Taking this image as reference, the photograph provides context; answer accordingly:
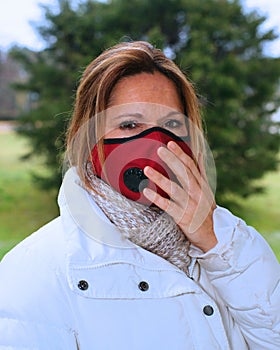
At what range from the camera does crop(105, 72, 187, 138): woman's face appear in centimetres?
101

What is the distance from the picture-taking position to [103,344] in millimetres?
863

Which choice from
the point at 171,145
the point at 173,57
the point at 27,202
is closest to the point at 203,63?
the point at 173,57

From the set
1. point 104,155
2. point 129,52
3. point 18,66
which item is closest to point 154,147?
point 104,155

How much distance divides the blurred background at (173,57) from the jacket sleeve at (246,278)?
2899 millimetres

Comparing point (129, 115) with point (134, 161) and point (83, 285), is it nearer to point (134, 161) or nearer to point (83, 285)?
point (134, 161)

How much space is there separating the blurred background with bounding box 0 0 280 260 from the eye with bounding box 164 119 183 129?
2774mm

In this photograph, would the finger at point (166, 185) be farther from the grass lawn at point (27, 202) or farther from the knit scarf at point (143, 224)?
the grass lawn at point (27, 202)

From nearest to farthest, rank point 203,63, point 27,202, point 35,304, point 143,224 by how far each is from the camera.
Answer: point 35,304 → point 143,224 → point 203,63 → point 27,202

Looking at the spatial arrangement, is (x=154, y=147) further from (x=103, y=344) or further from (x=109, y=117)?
(x=103, y=344)

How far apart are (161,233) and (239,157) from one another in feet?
10.9

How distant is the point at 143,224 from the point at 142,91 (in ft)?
0.85

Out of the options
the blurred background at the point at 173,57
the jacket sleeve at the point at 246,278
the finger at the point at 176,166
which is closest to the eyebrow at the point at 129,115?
the finger at the point at 176,166

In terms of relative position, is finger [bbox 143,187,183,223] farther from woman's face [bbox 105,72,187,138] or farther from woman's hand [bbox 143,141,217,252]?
woman's face [bbox 105,72,187,138]

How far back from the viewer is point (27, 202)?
15.1ft
